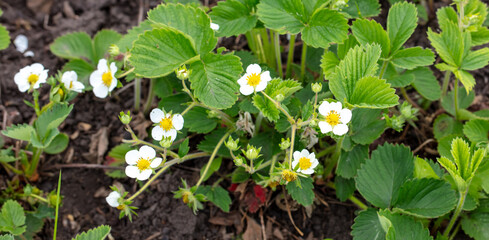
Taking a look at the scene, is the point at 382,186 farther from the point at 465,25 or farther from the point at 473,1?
the point at 473,1

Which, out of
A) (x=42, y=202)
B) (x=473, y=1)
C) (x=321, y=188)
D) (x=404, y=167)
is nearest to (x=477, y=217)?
(x=404, y=167)

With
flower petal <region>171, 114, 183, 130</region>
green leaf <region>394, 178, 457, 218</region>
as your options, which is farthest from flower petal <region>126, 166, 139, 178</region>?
green leaf <region>394, 178, 457, 218</region>

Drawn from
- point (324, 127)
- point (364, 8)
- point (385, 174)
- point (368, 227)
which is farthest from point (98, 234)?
point (364, 8)

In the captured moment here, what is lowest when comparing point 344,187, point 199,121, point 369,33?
point 344,187

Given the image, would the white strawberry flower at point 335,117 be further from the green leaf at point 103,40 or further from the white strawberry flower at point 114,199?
the green leaf at point 103,40

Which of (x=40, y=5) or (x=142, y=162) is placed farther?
(x=40, y=5)

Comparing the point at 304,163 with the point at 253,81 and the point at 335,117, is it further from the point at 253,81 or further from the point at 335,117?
the point at 253,81

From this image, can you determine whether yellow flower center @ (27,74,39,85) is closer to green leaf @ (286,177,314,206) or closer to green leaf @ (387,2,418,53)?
→ green leaf @ (286,177,314,206)
